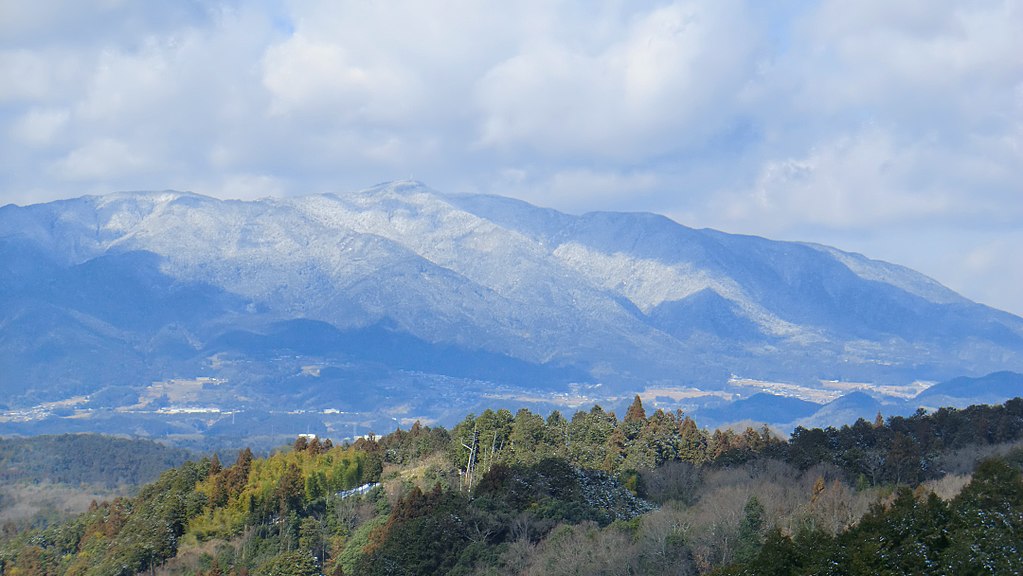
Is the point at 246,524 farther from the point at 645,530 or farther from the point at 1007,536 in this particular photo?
the point at 1007,536

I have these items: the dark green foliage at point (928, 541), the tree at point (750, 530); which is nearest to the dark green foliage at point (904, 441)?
the tree at point (750, 530)

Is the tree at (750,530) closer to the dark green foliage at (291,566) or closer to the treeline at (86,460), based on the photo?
the dark green foliage at (291,566)

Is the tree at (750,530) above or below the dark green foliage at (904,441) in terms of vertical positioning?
below

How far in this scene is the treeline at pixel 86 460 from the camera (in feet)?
527

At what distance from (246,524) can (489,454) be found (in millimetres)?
16644

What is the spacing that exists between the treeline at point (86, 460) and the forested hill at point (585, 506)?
2926 inches

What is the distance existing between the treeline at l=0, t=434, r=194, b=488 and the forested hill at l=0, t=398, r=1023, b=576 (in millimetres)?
74330

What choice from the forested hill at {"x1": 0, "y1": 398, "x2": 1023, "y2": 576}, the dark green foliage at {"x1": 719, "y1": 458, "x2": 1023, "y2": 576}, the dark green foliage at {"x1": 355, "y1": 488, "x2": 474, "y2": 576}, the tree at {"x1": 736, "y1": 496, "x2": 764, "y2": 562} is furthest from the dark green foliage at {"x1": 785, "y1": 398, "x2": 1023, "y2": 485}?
the dark green foliage at {"x1": 719, "y1": 458, "x2": 1023, "y2": 576}

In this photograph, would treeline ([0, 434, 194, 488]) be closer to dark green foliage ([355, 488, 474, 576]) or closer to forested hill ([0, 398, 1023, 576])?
forested hill ([0, 398, 1023, 576])

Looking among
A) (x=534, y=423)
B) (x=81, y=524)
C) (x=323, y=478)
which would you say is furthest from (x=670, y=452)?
(x=81, y=524)

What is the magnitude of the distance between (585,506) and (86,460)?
123816mm

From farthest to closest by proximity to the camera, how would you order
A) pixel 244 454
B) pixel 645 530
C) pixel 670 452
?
pixel 244 454 → pixel 670 452 → pixel 645 530

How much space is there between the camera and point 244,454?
86.1 metres

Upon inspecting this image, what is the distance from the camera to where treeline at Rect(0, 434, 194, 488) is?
160625 millimetres
